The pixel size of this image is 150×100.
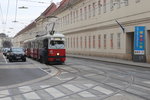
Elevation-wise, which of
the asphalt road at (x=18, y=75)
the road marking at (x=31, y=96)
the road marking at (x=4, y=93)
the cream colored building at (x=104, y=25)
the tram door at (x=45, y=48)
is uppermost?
the cream colored building at (x=104, y=25)

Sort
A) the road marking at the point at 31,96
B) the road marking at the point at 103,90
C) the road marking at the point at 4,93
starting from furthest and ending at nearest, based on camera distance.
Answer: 1. the road marking at the point at 103,90
2. the road marking at the point at 4,93
3. the road marking at the point at 31,96

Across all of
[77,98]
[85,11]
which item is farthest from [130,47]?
[77,98]

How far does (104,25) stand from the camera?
49344mm

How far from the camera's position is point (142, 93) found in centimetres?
1304

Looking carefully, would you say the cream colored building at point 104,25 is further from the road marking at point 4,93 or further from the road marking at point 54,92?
the road marking at point 4,93

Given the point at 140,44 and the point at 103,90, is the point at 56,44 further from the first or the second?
the point at 103,90

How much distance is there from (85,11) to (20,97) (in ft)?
160

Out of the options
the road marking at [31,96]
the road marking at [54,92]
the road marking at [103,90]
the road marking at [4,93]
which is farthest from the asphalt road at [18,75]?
the road marking at [103,90]

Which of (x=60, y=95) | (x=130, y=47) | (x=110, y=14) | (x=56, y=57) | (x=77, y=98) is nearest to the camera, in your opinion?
(x=77, y=98)

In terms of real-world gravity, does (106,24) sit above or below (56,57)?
above

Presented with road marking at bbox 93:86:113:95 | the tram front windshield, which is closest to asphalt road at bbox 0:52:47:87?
road marking at bbox 93:86:113:95

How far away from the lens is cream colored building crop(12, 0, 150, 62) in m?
38.7

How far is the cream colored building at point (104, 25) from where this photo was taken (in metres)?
38.7

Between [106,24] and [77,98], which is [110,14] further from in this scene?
[77,98]
